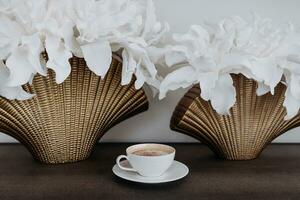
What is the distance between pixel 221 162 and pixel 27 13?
0.46 metres

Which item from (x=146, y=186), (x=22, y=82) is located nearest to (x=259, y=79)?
(x=146, y=186)

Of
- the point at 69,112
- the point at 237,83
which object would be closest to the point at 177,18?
the point at 237,83

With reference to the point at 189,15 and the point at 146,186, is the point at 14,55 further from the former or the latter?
the point at 189,15

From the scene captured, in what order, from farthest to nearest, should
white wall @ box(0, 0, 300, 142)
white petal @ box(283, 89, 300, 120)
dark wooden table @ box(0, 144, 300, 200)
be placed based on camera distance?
white wall @ box(0, 0, 300, 142) → white petal @ box(283, 89, 300, 120) → dark wooden table @ box(0, 144, 300, 200)

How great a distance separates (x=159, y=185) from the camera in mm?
645

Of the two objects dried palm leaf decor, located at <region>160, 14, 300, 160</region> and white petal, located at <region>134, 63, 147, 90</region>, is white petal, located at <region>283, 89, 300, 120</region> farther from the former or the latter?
white petal, located at <region>134, 63, 147, 90</region>

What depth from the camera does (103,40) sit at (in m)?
0.65

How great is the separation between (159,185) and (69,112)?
222mm

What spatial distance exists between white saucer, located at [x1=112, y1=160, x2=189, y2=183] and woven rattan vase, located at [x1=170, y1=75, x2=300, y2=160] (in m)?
0.09

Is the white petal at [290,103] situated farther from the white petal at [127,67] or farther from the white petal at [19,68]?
the white petal at [19,68]

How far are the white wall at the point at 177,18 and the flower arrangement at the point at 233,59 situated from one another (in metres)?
0.24

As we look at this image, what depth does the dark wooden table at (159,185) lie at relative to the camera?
61 cm

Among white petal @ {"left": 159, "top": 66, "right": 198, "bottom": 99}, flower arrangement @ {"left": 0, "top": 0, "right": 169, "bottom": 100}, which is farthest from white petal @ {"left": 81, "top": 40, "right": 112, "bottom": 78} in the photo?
white petal @ {"left": 159, "top": 66, "right": 198, "bottom": 99}

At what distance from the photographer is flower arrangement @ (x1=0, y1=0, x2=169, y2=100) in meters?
0.63
